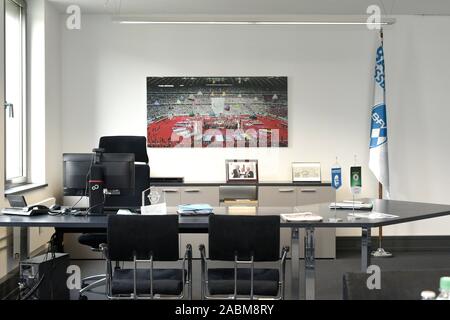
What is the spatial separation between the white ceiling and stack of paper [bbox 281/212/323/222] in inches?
118

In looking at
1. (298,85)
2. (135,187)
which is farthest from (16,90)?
(298,85)

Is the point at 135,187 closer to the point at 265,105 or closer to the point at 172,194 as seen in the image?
the point at 172,194

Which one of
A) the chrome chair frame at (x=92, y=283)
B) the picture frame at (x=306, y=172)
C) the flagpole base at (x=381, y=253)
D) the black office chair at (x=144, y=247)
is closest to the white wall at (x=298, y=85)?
the picture frame at (x=306, y=172)

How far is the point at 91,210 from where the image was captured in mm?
3904

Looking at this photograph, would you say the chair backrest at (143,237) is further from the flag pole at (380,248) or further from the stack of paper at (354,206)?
the flag pole at (380,248)

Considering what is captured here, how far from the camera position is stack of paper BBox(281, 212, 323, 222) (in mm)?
3553

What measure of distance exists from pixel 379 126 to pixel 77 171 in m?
3.68

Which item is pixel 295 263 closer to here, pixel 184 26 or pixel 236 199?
pixel 236 199

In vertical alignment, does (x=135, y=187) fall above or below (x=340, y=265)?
above

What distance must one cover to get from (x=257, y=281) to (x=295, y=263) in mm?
640

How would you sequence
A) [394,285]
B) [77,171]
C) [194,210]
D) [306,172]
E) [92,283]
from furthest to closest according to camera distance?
[306,172] < [92,283] < [77,171] < [194,210] < [394,285]

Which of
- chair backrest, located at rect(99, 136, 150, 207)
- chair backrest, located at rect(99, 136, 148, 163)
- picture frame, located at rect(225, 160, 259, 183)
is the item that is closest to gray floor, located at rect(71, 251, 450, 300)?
chair backrest, located at rect(99, 136, 150, 207)

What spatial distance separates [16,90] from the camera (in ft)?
18.3

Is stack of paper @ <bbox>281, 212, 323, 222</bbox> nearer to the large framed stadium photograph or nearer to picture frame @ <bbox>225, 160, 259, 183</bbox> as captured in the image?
picture frame @ <bbox>225, 160, 259, 183</bbox>
